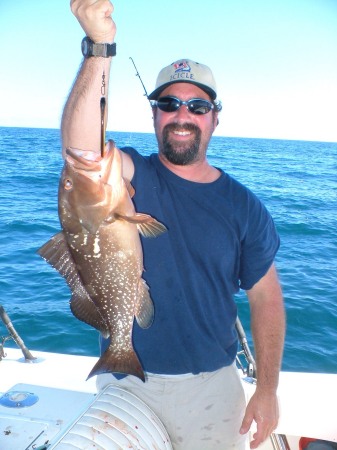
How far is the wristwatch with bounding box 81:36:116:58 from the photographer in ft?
7.56

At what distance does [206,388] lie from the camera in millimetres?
2908

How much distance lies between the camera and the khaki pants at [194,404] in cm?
282

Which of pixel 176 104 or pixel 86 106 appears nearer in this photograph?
pixel 86 106

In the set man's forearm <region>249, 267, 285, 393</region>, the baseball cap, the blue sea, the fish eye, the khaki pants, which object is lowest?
the blue sea

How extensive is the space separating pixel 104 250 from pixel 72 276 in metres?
0.26

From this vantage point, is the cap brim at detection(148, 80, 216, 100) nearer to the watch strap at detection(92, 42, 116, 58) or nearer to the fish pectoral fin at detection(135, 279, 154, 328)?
the watch strap at detection(92, 42, 116, 58)

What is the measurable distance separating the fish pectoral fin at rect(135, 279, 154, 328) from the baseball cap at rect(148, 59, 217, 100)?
1.42 meters

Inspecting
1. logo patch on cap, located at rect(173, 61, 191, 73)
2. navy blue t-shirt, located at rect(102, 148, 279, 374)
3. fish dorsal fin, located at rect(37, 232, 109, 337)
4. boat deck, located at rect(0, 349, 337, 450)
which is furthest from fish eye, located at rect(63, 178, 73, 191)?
boat deck, located at rect(0, 349, 337, 450)

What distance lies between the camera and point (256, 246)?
121 inches

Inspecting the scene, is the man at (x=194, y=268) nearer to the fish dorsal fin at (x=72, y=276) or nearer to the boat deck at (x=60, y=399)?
the fish dorsal fin at (x=72, y=276)

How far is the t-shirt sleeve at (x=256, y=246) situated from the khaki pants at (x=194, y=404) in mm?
713

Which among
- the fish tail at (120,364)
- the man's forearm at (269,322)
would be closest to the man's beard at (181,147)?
the man's forearm at (269,322)

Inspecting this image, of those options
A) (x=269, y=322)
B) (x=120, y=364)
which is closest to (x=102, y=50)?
(x=120, y=364)

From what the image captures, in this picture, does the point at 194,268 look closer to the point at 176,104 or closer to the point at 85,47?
the point at 176,104
